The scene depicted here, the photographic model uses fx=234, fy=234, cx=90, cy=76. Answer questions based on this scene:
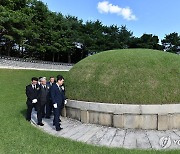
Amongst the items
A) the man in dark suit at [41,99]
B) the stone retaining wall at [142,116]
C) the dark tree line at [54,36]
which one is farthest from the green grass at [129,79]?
the dark tree line at [54,36]

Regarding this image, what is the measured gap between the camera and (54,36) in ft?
133

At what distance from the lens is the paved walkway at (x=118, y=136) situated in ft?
20.0

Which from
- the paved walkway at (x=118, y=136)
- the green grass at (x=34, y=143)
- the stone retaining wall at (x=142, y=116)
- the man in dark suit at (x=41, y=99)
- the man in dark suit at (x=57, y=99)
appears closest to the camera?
the green grass at (x=34, y=143)

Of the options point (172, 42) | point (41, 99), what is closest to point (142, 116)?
point (41, 99)

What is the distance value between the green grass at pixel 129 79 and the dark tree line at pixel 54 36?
24.0 meters

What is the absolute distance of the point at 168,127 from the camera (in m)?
7.24

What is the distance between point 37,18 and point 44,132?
36.2m

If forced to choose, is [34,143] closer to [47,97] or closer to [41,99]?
[41,99]

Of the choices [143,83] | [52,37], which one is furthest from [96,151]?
[52,37]

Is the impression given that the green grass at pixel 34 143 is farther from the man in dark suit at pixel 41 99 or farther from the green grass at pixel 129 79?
the green grass at pixel 129 79

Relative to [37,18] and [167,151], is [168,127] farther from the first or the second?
[37,18]

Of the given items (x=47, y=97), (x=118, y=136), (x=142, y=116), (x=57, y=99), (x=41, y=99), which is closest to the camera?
(x=118, y=136)

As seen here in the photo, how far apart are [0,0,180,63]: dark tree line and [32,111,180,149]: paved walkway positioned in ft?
84.1

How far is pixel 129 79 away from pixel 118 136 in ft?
7.30
